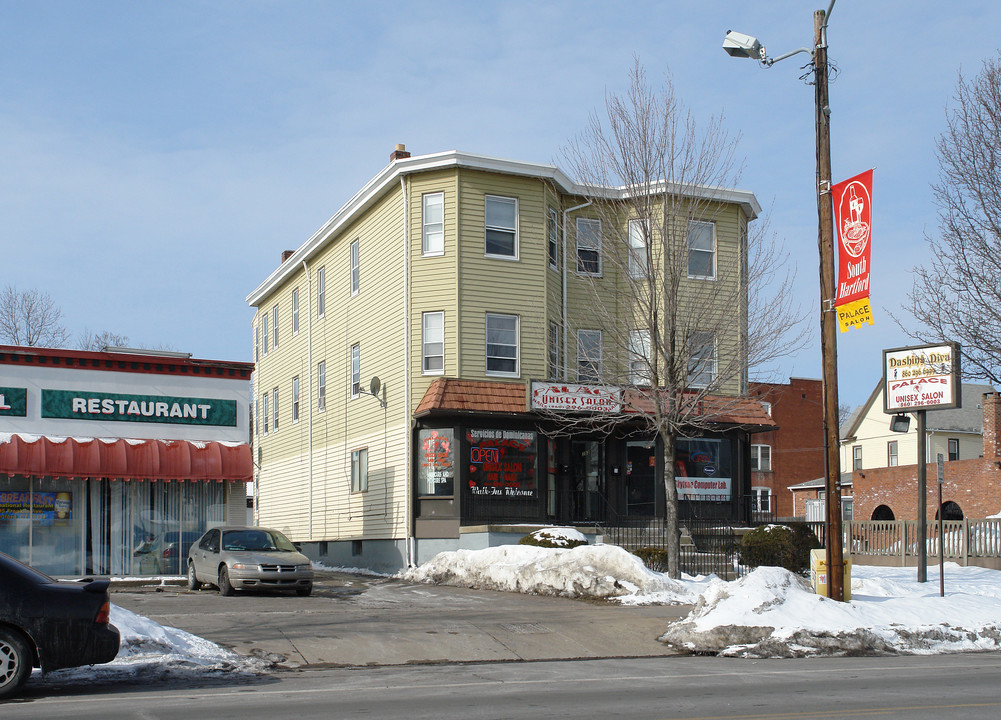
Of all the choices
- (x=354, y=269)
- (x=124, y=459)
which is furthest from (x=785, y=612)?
(x=354, y=269)

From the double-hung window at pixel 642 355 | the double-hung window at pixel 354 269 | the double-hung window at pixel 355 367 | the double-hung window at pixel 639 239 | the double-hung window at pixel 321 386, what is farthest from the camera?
the double-hung window at pixel 321 386

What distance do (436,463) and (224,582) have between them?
765cm

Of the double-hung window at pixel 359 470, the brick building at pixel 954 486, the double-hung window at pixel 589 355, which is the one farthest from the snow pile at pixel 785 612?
the brick building at pixel 954 486

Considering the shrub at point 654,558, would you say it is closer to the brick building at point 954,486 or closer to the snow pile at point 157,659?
the snow pile at point 157,659

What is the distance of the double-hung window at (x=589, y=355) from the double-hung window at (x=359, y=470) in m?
7.33

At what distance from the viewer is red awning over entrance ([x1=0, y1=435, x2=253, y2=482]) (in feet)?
73.7

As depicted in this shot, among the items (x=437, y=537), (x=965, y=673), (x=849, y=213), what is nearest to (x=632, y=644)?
(x=965, y=673)

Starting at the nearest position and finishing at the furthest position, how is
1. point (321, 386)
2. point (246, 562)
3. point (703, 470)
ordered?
point (246, 562), point (703, 470), point (321, 386)

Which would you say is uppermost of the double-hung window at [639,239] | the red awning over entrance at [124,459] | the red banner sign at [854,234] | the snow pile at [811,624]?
the double-hung window at [639,239]

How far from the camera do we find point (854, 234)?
15.9m

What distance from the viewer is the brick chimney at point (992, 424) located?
4034cm

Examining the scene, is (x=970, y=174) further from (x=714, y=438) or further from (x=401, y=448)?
(x=401, y=448)

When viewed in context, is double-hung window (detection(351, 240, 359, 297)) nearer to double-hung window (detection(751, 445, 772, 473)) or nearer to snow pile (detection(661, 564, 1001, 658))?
snow pile (detection(661, 564, 1001, 658))

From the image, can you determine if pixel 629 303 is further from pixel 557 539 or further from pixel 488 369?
pixel 488 369
